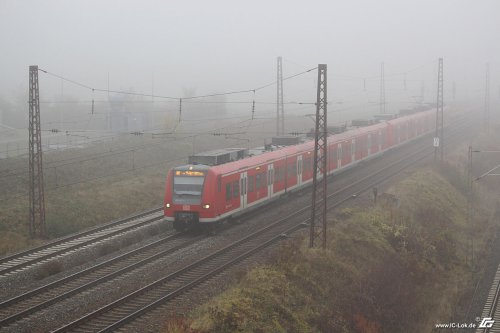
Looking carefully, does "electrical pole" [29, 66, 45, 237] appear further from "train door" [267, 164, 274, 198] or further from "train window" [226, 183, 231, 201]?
"train door" [267, 164, 274, 198]

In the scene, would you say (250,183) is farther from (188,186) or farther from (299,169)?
(299,169)

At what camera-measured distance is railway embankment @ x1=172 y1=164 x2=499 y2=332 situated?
50.8 ft

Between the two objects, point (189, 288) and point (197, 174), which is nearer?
point (189, 288)

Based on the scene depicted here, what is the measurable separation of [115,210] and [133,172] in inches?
384

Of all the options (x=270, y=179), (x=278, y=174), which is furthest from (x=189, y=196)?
(x=278, y=174)

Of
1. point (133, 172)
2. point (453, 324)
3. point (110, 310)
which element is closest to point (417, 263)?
point (453, 324)

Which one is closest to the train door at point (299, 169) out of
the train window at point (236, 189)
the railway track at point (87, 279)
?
the train window at point (236, 189)

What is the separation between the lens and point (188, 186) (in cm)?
2266

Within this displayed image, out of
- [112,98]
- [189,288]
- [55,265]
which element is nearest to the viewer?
[189,288]

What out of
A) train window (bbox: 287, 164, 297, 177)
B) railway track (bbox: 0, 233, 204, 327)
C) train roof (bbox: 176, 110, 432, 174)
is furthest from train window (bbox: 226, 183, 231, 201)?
train window (bbox: 287, 164, 297, 177)

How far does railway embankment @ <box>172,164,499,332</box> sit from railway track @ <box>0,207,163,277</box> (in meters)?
7.46

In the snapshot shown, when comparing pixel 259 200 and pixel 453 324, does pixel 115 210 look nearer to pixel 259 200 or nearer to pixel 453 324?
pixel 259 200

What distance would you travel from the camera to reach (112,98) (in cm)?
7019

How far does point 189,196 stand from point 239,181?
276cm
